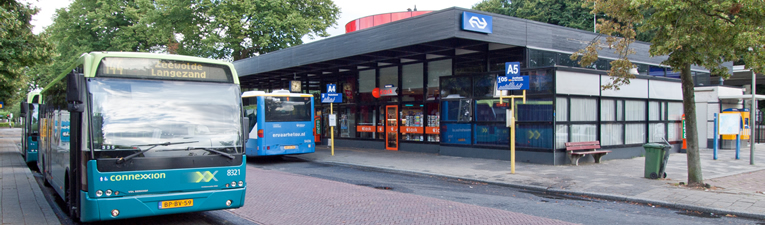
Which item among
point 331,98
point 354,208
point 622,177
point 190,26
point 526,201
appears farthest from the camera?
point 190,26

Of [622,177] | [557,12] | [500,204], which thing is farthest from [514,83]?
[557,12]

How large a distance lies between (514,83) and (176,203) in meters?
9.27

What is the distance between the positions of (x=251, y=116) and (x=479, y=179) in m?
8.58

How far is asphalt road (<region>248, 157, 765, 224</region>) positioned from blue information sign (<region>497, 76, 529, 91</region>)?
9.31 ft

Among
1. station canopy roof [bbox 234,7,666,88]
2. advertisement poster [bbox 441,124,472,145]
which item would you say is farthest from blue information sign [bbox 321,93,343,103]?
advertisement poster [bbox 441,124,472,145]

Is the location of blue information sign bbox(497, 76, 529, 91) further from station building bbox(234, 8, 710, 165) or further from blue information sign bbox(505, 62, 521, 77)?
station building bbox(234, 8, 710, 165)

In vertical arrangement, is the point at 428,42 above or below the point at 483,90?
above

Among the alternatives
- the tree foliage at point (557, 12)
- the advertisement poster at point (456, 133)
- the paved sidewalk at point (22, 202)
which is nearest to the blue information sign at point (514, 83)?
the advertisement poster at point (456, 133)

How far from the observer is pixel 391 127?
20672mm

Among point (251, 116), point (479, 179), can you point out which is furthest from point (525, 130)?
point (251, 116)

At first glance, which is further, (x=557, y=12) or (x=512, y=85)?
(x=557, y=12)

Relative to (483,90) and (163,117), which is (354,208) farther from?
(483,90)

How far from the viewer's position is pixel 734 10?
909 centimetres

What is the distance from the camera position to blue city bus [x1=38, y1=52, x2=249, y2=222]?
5645mm
